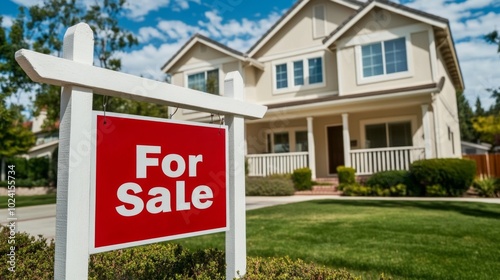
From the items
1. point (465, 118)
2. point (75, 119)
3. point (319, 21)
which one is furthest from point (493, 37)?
point (465, 118)

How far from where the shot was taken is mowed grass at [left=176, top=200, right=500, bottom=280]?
4.07 m

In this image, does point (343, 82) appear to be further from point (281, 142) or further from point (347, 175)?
point (281, 142)

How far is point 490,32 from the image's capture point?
41.1 ft

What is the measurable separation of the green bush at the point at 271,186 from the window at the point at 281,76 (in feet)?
18.0

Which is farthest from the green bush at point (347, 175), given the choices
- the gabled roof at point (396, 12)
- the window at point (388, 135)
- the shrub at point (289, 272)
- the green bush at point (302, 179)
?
the shrub at point (289, 272)

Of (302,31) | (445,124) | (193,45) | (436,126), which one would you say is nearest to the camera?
(436,126)

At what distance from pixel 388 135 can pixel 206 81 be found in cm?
979

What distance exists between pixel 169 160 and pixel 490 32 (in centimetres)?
1429

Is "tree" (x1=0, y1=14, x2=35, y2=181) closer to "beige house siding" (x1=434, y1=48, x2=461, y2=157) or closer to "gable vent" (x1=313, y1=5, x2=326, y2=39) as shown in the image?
"gable vent" (x1=313, y1=5, x2=326, y2=39)

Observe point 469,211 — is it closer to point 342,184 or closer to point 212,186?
point 342,184

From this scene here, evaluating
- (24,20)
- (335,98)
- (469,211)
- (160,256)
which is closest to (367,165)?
(335,98)

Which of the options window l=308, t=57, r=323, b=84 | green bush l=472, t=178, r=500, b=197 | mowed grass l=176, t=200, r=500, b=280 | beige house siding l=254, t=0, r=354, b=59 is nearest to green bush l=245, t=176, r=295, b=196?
window l=308, t=57, r=323, b=84

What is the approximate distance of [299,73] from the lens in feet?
58.7

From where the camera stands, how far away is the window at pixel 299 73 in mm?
17422
